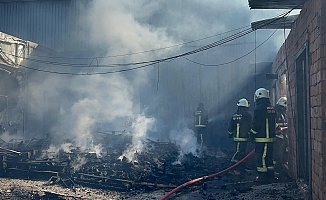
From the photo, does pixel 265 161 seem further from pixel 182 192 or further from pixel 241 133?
pixel 182 192

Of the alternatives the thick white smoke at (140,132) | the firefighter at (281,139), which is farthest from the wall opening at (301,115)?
the thick white smoke at (140,132)

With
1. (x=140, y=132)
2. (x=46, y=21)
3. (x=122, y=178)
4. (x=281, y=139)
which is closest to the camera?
(x=122, y=178)

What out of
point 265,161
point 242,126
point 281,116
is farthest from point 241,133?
point 281,116

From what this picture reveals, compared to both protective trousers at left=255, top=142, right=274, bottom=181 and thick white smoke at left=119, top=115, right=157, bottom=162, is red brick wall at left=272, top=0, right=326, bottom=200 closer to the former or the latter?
protective trousers at left=255, top=142, right=274, bottom=181

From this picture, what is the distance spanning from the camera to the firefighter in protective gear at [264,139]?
642cm

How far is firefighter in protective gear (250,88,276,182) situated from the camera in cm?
642

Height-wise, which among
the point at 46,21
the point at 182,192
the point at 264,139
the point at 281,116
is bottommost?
the point at 182,192

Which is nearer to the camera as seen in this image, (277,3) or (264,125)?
(277,3)

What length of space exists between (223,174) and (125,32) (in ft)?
41.2

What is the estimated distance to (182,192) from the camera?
6242mm

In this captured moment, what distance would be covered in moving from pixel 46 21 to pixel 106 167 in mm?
14445

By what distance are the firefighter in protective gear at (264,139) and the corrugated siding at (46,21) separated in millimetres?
15185

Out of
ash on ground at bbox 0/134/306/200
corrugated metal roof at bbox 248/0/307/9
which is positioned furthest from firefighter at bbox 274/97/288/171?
corrugated metal roof at bbox 248/0/307/9

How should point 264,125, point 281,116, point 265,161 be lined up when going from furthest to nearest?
point 281,116, point 264,125, point 265,161
